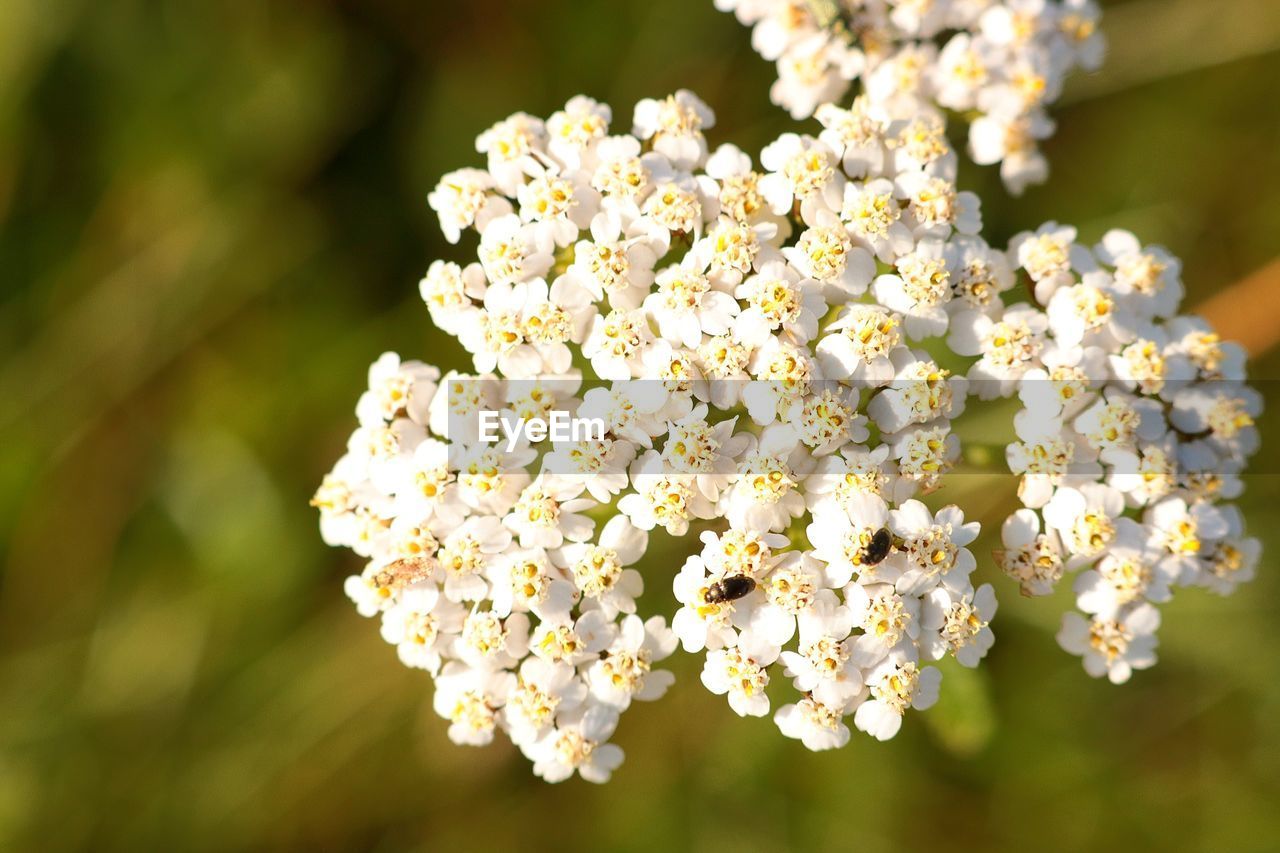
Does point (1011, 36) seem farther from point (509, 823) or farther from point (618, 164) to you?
point (509, 823)

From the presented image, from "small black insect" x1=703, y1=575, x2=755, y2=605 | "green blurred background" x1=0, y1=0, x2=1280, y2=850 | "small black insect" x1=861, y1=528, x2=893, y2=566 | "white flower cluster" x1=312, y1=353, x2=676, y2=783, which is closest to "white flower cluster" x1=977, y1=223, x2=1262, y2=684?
"small black insect" x1=861, y1=528, x2=893, y2=566

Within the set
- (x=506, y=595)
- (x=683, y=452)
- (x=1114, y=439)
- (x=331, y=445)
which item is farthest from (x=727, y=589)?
(x=331, y=445)

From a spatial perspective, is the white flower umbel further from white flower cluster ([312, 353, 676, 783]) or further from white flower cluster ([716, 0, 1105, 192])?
white flower cluster ([716, 0, 1105, 192])

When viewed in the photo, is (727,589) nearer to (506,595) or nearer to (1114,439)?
(506,595)

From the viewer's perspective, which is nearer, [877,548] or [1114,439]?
[877,548]

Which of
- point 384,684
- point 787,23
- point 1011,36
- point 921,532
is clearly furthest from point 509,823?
point 1011,36

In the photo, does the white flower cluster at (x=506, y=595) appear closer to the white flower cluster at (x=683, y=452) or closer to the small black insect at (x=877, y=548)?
the white flower cluster at (x=683, y=452)
